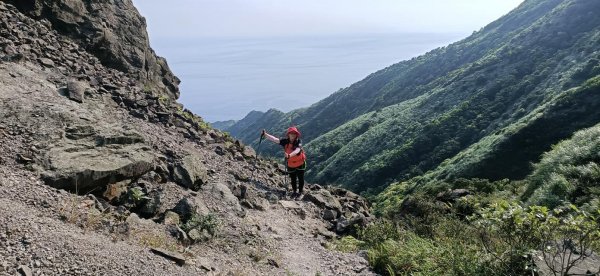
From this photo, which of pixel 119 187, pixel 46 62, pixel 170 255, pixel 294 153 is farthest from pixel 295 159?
pixel 46 62

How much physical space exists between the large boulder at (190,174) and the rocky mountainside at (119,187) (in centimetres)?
3

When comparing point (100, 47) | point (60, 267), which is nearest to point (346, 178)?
point (100, 47)

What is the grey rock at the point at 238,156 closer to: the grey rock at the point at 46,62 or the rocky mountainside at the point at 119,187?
the rocky mountainside at the point at 119,187

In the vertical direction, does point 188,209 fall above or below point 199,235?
above

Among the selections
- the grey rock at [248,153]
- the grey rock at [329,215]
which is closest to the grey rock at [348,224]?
the grey rock at [329,215]

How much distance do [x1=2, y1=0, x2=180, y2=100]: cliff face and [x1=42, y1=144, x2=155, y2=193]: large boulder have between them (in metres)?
10.1

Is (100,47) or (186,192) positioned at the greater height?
(100,47)

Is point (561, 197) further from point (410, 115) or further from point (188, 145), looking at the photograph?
point (410, 115)

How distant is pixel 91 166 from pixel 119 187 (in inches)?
30.5

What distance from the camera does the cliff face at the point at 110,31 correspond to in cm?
1711

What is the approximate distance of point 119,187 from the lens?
Answer: 9.17 metres

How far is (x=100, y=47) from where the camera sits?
18.1 meters

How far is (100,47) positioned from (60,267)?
14576 mm

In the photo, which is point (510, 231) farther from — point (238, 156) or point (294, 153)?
point (238, 156)
